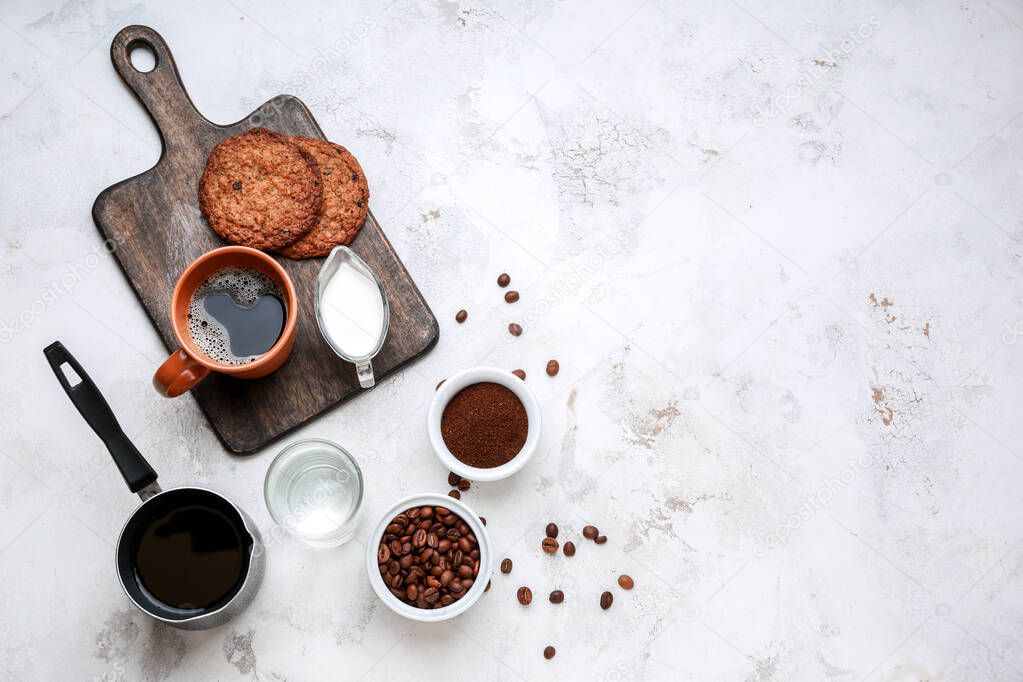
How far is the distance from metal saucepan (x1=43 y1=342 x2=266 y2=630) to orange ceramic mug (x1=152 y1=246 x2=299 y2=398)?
0.14 m

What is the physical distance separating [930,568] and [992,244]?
0.77 meters

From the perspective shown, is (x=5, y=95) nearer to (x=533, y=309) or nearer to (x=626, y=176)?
(x=533, y=309)

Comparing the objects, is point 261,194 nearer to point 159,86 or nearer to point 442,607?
point 159,86

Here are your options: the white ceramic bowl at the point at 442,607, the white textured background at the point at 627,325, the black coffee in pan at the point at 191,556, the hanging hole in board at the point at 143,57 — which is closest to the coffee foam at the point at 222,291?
the white textured background at the point at 627,325

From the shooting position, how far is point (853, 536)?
1.70m

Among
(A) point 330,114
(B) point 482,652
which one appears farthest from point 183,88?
(B) point 482,652

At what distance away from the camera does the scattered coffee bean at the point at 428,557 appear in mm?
1492

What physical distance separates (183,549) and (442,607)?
1.66 feet

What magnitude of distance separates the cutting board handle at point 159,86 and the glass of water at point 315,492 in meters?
0.73

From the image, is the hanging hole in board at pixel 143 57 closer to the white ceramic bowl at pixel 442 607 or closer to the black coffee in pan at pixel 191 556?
the black coffee in pan at pixel 191 556

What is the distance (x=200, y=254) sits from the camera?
1.60 meters

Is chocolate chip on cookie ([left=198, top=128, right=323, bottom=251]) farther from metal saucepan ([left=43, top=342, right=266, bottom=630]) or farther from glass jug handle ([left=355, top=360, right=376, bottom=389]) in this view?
metal saucepan ([left=43, top=342, right=266, bottom=630])

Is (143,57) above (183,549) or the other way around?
above

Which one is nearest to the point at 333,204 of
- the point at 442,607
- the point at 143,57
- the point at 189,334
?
the point at 189,334
